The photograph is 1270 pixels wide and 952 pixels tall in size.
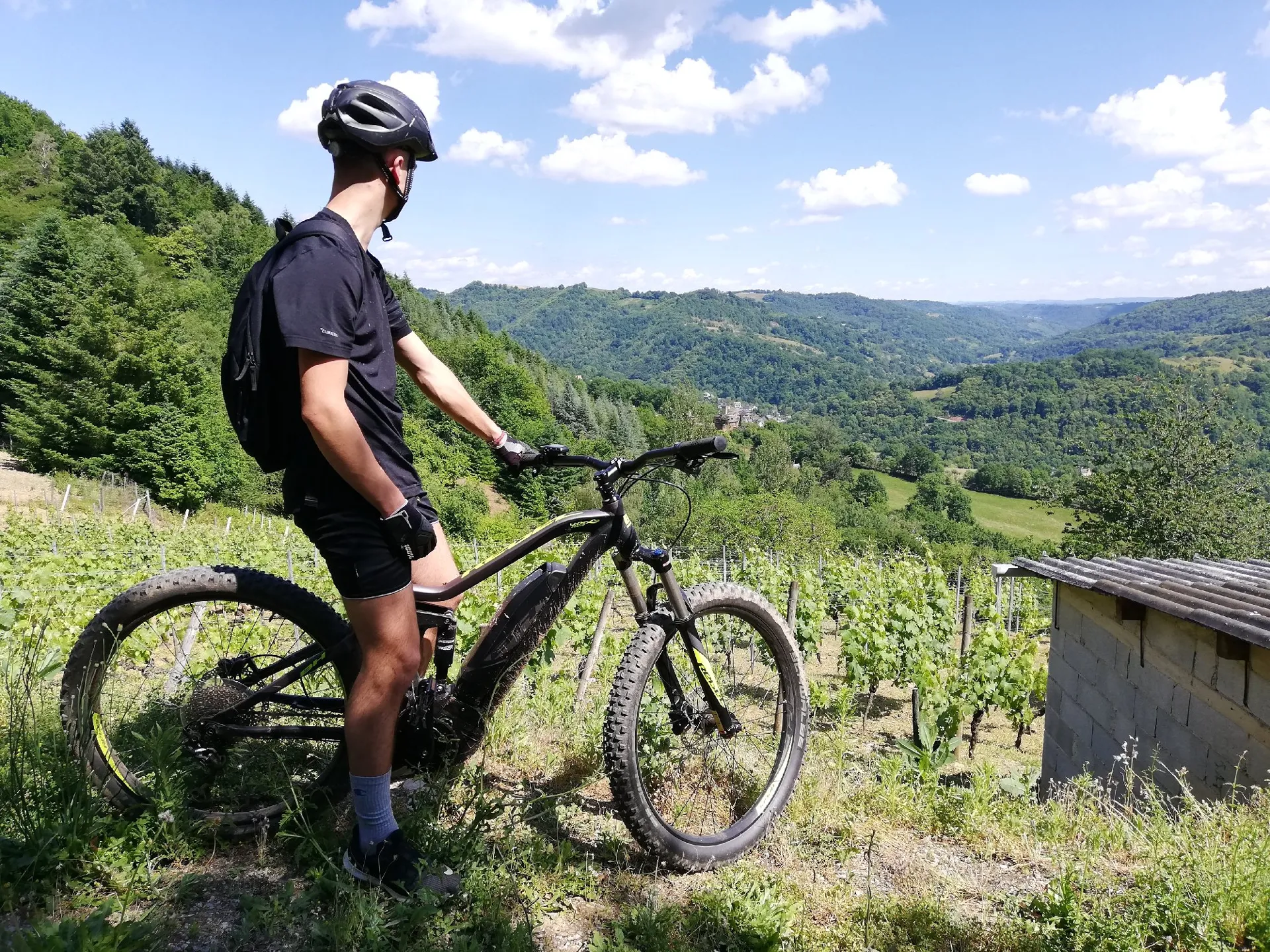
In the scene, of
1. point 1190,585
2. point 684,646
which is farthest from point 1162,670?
point 684,646

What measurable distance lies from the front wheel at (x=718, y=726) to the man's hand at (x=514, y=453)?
0.66 m

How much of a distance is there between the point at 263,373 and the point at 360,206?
1.80 ft

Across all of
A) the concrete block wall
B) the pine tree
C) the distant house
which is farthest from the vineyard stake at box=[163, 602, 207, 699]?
the distant house

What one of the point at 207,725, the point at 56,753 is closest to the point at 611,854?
the point at 207,725

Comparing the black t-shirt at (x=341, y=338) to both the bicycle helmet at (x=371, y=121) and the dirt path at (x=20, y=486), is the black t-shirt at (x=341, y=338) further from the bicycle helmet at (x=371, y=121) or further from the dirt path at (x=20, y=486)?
the dirt path at (x=20, y=486)

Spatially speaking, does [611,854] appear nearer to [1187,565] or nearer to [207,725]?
[207,725]

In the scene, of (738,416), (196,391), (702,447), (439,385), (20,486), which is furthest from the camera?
(738,416)

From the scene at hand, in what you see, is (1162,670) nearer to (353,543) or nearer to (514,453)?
(514,453)

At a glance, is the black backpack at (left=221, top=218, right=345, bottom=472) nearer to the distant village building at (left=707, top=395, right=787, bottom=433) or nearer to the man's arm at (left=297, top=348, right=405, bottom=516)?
the man's arm at (left=297, top=348, right=405, bottom=516)

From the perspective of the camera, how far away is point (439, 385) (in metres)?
2.56

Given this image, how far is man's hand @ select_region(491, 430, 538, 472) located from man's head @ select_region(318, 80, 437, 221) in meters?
0.77

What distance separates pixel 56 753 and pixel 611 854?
1.69m

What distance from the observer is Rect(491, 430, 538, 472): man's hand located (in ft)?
7.98

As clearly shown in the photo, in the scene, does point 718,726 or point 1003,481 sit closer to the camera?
point 718,726
